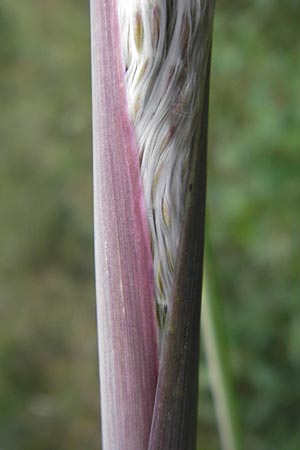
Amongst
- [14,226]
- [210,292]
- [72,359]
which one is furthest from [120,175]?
[14,226]

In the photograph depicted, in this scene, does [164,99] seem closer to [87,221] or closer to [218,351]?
[218,351]

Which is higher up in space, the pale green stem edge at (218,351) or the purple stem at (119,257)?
the purple stem at (119,257)

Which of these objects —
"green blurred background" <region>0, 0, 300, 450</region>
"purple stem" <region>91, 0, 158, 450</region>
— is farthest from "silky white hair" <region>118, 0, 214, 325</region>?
"green blurred background" <region>0, 0, 300, 450</region>

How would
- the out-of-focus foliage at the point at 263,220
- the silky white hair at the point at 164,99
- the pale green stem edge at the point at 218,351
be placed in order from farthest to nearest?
the out-of-focus foliage at the point at 263,220 → the pale green stem edge at the point at 218,351 → the silky white hair at the point at 164,99

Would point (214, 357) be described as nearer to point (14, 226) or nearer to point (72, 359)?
point (72, 359)

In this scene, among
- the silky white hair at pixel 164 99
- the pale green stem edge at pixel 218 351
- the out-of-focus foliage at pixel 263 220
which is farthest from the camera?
the out-of-focus foliage at pixel 263 220

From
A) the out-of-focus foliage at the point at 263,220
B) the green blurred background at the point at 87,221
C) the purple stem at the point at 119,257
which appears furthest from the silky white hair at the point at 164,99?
the out-of-focus foliage at the point at 263,220

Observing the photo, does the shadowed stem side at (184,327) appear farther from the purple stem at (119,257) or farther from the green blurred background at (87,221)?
the green blurred background at (87,221)

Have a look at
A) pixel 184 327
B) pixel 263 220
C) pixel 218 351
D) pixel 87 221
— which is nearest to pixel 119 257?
pixel 184 327
